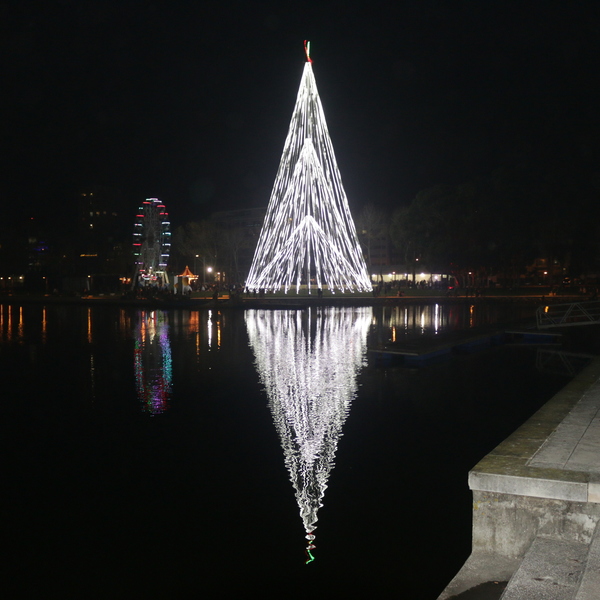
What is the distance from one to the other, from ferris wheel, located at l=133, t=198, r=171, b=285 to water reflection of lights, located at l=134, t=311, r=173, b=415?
35082mm

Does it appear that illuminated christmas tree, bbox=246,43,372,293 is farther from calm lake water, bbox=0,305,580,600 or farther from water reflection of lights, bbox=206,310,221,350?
calm lake water, bbox=0,305,580,600

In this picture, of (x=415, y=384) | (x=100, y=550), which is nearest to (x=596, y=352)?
(x=415, y=384)

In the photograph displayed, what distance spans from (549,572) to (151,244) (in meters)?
59.5

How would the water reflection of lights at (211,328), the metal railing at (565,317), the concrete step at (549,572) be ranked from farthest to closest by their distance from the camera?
the metal railing at (565,317) < the water reflection of lights at (211,328) < the concrete step at (549,572)

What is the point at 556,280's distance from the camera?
2943 inches

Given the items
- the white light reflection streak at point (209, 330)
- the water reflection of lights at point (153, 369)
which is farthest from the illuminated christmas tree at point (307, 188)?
the water reflection of lights at point (153, 369)

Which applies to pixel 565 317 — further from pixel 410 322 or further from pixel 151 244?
pixel 151 244

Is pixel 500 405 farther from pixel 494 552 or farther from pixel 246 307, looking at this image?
pixel 246 307

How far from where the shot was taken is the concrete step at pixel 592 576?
3591mm

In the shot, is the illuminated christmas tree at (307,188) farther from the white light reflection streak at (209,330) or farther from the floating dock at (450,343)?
the floating dock at (450,343)

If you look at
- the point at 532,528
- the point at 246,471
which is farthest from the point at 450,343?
the point at 532,528

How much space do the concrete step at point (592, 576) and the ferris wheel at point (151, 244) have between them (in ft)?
190

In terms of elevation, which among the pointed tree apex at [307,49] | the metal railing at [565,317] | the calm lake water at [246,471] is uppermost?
the pointed tree apex at [307,49]

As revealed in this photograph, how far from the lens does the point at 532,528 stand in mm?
4637
